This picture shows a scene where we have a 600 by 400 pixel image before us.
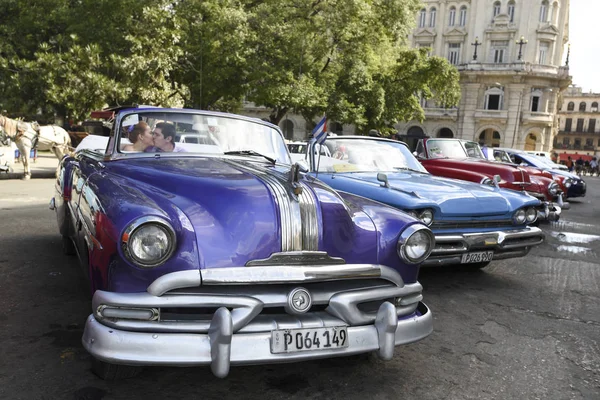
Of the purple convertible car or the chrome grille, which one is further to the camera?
the chrome grille

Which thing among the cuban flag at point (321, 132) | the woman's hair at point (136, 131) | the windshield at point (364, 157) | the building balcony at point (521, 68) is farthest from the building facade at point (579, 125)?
the woman's hair at point (136, 131)

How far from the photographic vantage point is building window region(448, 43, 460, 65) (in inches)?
2058

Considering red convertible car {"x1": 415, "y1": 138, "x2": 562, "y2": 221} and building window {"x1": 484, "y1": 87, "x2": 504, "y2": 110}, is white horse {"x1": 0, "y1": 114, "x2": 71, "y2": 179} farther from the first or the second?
building window {"x1": 484, "y1": 87, "x2": 504, "y2": 110}

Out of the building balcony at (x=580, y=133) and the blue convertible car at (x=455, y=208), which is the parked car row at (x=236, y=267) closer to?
the blue convertible car at (x=455, y=208)

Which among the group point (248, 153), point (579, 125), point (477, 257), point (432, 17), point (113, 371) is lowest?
point (113, 371)

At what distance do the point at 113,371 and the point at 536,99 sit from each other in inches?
2046

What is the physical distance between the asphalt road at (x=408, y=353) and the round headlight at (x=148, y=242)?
82 cm

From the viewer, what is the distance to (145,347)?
2.46 metres

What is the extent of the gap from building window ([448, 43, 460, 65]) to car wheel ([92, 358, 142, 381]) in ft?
177

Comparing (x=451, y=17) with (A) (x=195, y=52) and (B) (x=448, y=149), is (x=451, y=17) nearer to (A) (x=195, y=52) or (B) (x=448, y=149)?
(A) (x=195, y=52)

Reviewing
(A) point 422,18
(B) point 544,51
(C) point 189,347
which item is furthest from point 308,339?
(A) point 422,18

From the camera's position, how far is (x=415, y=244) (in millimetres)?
3223

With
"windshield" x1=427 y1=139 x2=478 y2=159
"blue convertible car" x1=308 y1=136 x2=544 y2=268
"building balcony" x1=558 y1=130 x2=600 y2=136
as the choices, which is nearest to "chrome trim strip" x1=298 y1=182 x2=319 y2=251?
"blue convertible car" x1=308 y1=136 x2=544 y2=268

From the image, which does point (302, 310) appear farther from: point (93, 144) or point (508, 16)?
point (508, 16)
